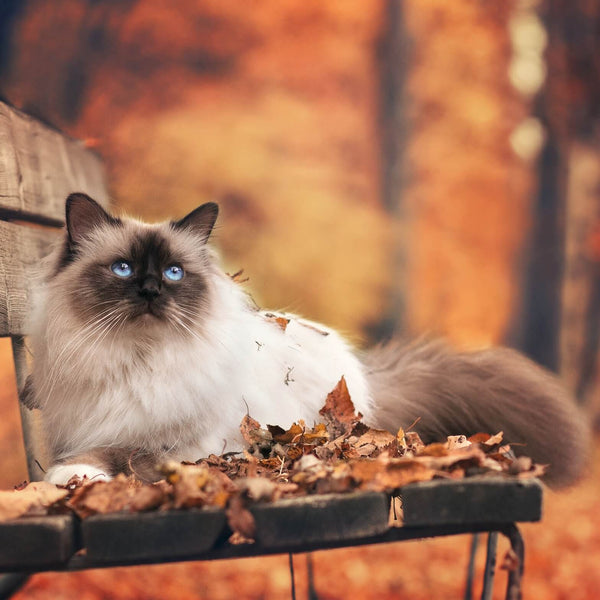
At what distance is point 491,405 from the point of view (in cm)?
171

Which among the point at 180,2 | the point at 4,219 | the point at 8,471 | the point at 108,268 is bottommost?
the point at 8,471

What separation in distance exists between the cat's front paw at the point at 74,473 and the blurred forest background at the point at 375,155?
5.32ft

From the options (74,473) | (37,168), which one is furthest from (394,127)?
(74,473)

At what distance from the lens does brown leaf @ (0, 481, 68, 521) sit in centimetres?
106

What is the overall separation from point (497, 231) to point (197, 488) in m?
4.03

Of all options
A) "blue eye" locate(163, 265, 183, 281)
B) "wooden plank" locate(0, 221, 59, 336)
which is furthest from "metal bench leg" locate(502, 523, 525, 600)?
"wooden plank" locate(0, 221, 59, 336)

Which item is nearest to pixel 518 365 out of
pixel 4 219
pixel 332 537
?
pixel 332 537

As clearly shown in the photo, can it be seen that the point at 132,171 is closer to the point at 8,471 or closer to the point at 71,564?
the point at 8,471

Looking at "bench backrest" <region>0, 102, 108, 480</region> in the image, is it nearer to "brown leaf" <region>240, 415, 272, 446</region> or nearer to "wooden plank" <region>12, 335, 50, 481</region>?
"wooden plank" <region>12, 335, 50, 481</region>

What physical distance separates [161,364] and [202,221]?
0.36m

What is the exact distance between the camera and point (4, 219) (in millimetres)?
1762

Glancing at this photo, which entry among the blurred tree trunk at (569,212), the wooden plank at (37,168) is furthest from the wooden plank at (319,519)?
the blurred tree trunk at (569,212)

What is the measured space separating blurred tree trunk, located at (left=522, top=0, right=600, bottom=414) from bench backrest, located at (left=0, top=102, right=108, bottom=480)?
363 cm

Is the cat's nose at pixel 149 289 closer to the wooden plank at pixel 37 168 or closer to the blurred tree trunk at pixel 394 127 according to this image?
the wooden plank at pixel 37 168
